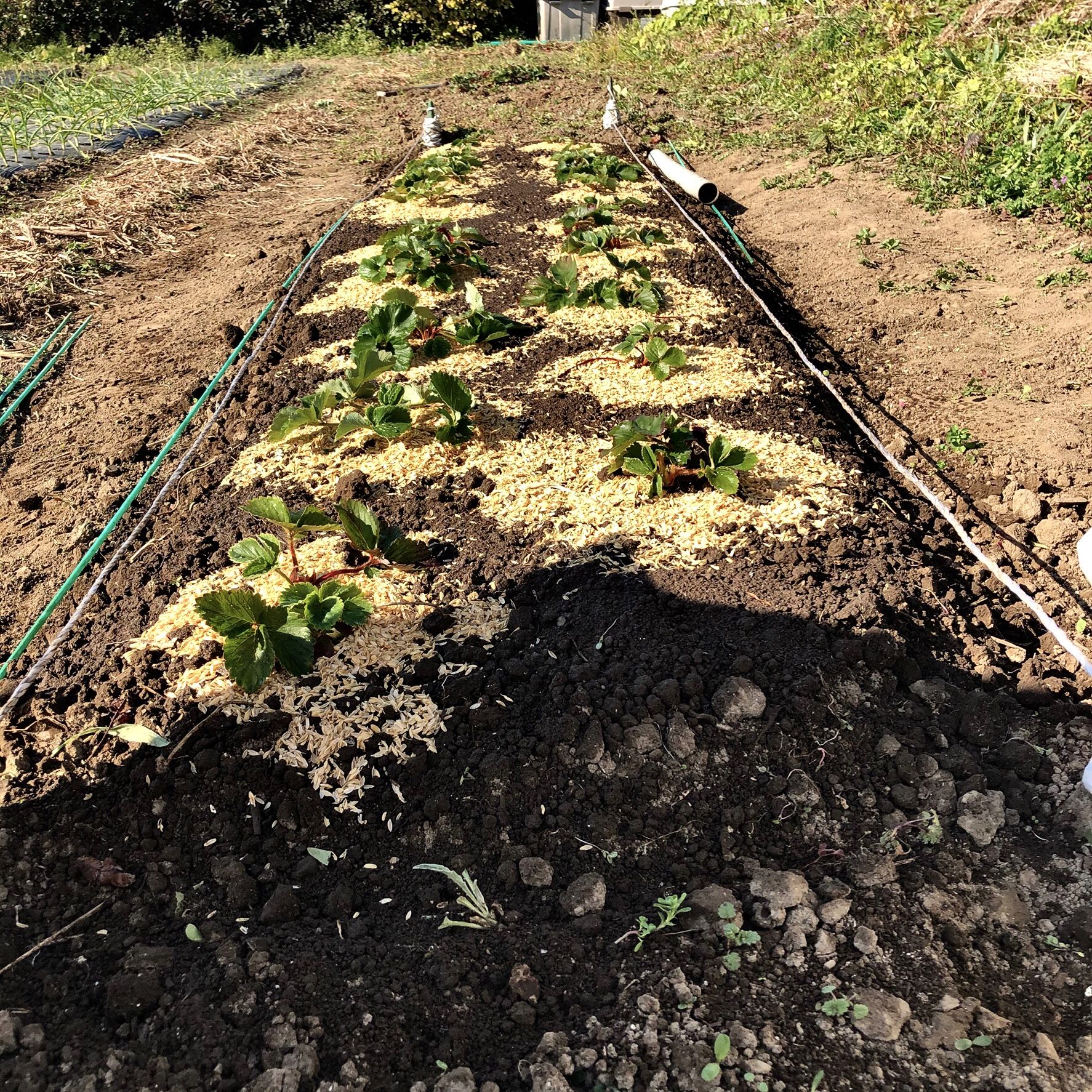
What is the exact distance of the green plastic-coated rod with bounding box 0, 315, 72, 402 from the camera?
468 centimetres

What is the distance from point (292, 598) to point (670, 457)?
1591mm

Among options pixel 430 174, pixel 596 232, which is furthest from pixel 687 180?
pixel 430 174

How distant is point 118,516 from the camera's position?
3.57 m

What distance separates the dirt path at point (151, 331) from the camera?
372cm

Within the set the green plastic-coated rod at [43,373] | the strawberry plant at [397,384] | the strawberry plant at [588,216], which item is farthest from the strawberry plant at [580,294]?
the green plastic-coated rod at [43,373]

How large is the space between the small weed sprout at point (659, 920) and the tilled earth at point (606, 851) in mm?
24

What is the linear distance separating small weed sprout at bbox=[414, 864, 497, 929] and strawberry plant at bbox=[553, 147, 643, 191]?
19.6ft

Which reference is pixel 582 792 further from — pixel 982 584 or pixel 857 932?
pixel 982 584

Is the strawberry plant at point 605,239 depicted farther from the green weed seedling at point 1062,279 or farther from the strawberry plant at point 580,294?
the green weed seedling at point 1062,279

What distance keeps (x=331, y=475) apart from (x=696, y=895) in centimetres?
242

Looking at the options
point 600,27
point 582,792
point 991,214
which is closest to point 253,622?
point 582,792

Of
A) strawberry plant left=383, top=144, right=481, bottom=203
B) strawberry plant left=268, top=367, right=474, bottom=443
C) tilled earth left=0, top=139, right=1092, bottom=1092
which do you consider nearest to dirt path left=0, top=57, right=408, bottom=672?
strawberry plant left=383, top=144, right=481, bottom=203

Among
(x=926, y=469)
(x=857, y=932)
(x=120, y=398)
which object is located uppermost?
(x=120, y=398)

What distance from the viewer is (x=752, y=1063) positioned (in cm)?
180
